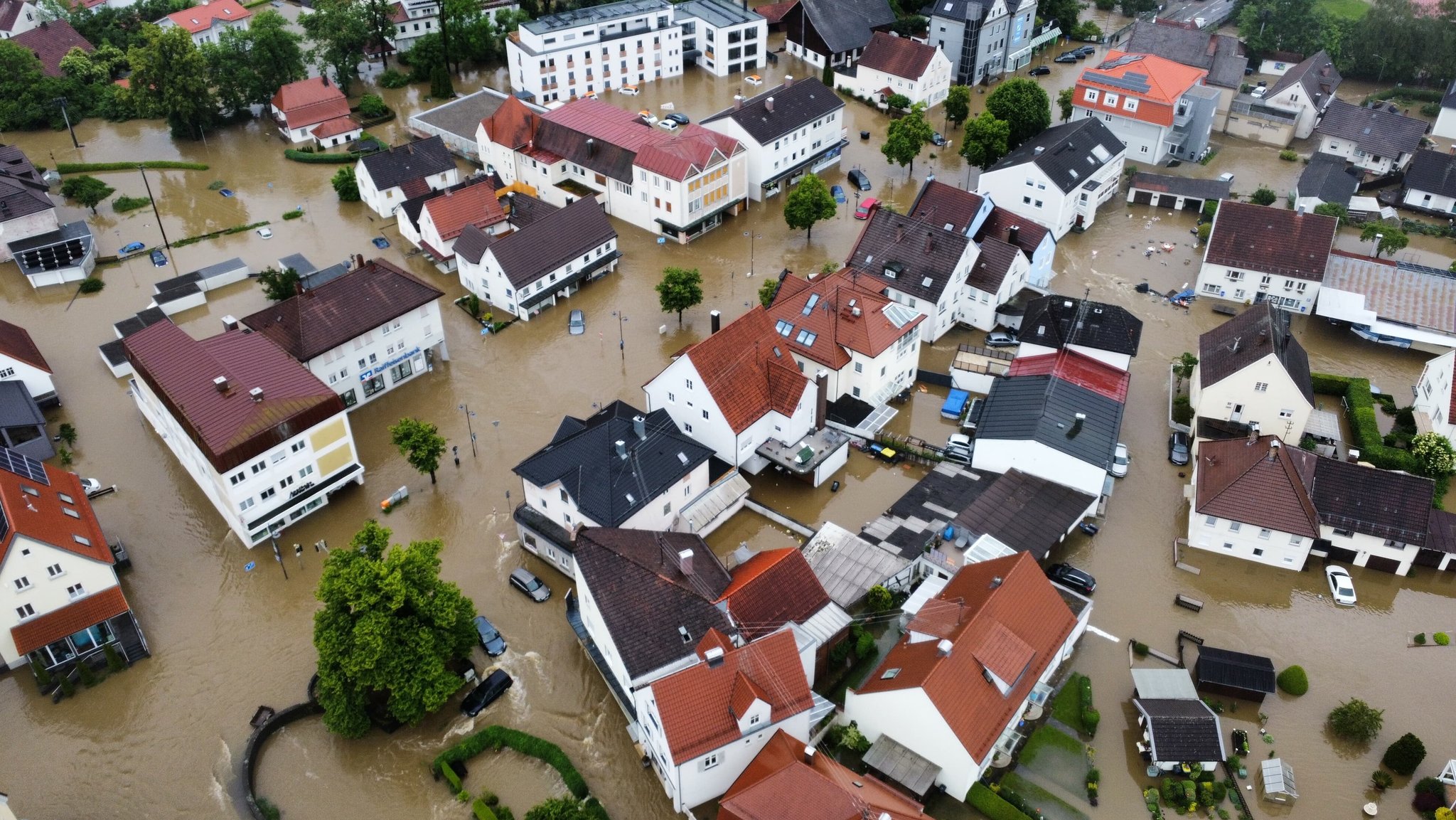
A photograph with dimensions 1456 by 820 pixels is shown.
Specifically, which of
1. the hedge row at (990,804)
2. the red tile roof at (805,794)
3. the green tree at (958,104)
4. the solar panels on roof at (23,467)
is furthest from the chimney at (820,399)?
the green tree at (958,104)

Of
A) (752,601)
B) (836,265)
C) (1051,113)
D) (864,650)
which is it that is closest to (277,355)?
(752,601)

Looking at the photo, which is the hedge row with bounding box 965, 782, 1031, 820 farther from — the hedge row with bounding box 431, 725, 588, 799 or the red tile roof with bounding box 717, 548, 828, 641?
the hedge row with bounding box 431, 725, 588, 799

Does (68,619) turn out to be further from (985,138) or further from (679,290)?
(985,138)

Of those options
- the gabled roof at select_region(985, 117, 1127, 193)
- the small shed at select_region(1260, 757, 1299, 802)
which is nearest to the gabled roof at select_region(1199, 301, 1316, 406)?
the gabled roof at select_region(985, 117, 1127, 193)

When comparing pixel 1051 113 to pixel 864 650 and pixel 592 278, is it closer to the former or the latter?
pixel 592 278

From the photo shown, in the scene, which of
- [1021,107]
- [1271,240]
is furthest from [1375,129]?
[1021,107]
